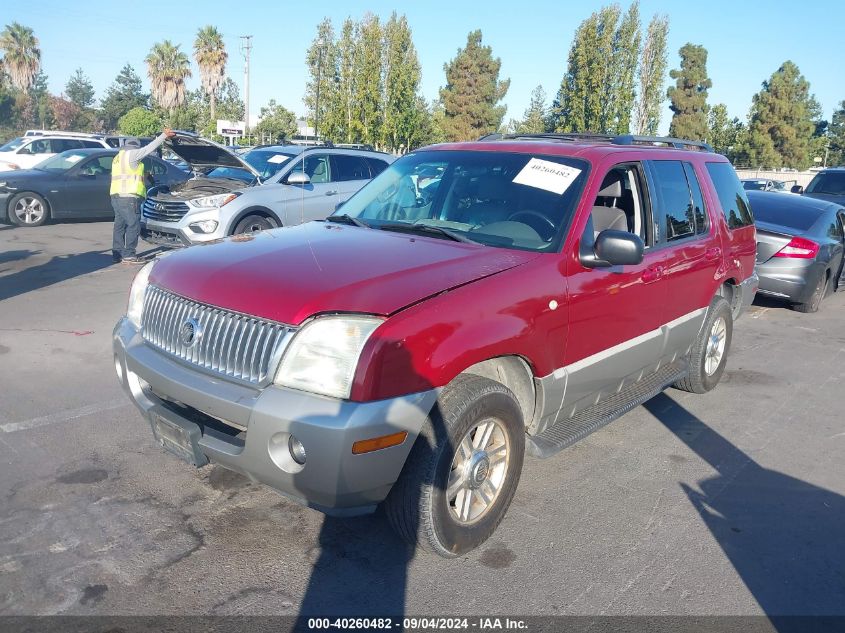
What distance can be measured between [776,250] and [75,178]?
13.1 meters

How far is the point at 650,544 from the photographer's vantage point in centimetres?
361

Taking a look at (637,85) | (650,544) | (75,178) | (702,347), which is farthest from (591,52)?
(650,544)

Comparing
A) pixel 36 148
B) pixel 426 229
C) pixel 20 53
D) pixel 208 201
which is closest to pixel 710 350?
pixel 426 229

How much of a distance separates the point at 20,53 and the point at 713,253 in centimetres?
6682

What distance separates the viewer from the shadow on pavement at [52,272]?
344 inches

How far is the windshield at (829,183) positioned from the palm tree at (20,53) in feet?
203

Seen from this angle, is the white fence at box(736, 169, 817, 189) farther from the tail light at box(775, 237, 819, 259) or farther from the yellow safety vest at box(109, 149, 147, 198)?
the yellow safety vest at box(109, 149, 147, 198)

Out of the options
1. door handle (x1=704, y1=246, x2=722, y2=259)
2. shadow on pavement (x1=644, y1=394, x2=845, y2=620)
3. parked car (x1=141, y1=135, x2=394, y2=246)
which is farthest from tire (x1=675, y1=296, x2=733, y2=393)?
parked car (x1=141, y1=135, x2=394, y2=246)

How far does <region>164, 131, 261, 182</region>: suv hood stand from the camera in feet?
31.0

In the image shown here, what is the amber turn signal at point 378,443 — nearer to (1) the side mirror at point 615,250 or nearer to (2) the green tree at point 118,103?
(1) the side mirror at point 615,250

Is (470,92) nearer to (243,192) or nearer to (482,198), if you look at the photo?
(243,192)

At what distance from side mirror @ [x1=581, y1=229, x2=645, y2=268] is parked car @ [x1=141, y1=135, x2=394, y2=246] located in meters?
6.50

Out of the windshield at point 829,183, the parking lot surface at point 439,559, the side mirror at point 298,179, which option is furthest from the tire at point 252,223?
the windshield at point 829,183

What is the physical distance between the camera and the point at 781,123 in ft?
159
